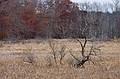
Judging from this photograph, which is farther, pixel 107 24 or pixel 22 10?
pixel 107 24

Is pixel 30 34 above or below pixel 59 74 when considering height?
below

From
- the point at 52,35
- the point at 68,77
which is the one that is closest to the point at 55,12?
the point at 52,35

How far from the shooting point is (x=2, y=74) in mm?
11406

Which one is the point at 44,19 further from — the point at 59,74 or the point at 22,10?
the point at 59,74

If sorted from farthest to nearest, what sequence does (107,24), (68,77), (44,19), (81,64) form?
(107,24), (44,19), (81,64), (68,77)

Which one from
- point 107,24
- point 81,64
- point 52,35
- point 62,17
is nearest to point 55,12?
point 62,17

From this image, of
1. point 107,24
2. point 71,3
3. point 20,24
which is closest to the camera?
point 20,24

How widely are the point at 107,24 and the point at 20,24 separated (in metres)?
22.5

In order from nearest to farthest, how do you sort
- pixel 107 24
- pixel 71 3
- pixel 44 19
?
1. pixel 44 19
2. pixel 71 3
3. pixel 107 24

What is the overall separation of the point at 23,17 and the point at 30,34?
9.75ft

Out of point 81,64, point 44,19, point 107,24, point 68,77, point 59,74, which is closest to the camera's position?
point 68,77

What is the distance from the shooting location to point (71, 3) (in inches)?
2653

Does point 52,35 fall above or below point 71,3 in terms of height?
below

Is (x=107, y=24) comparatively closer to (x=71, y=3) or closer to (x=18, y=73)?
(x=71, y=3)
